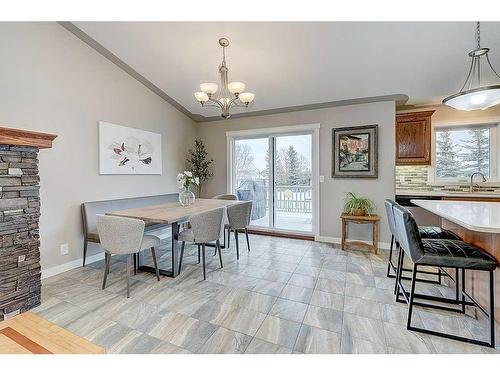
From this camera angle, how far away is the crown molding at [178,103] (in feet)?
10.6

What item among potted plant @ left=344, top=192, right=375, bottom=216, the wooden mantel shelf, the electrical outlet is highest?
the wooden mantel shelf

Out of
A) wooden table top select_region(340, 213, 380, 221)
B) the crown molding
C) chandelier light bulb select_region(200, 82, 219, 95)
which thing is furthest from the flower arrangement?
wooden table top select_region(340, 213, 380, 221)

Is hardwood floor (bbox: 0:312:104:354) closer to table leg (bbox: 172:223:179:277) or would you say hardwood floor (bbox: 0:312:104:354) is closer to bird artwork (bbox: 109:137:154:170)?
table leg (bbox: 172:223:179:277)

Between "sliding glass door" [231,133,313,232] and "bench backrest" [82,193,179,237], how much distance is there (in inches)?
68.0

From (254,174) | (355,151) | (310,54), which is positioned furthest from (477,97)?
(254,174)

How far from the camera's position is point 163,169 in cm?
461

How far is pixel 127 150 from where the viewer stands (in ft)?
12.8

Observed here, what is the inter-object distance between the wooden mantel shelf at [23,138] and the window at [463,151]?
584cm

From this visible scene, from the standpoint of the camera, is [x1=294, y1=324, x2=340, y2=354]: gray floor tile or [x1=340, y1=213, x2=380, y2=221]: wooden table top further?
[x1=340, y1=213, x2=380, y2=221]: wooden table top

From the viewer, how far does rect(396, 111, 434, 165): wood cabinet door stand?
4227 millimetres

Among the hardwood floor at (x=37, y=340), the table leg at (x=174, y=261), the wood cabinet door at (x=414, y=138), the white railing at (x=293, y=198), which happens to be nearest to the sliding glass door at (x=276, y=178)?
the white railing at (x=293, y=198)

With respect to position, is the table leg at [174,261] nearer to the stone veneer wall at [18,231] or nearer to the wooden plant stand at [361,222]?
the stone veneer wall at [18,231]

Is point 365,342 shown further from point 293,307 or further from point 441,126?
point 441,126

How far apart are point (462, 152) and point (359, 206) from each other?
2373 millimetres
